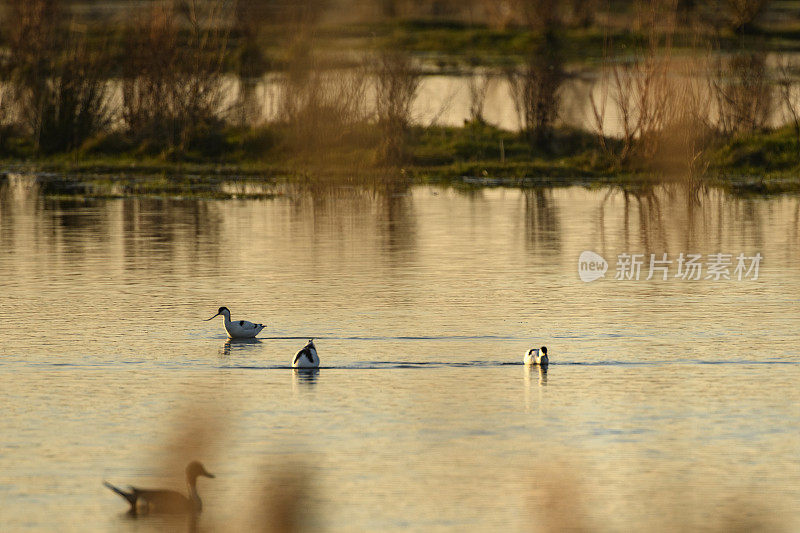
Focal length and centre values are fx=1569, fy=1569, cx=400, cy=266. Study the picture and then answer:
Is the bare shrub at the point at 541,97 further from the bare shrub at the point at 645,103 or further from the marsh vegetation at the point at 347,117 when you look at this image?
the bare shrub at the point at 645,103

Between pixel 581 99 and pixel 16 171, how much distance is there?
1892 cm

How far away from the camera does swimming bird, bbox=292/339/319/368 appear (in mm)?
13498

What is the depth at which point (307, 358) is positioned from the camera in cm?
1351

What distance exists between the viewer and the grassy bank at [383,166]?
33656 mm

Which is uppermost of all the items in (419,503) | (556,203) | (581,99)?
(581,99)

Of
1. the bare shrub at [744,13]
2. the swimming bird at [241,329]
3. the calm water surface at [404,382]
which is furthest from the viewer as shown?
the bare shrub at [744,13]

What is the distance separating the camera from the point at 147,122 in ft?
126

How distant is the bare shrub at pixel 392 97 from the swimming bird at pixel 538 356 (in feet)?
66.5

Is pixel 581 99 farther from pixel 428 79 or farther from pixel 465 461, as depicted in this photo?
pixel 465 461

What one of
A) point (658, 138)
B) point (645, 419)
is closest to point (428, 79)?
point (658, 138)

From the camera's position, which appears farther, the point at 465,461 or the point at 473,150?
the point at 473,150

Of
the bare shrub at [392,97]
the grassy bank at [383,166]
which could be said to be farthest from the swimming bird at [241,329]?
the bare shrub at [392,97]

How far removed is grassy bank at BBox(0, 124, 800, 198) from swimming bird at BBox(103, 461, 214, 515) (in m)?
22.6

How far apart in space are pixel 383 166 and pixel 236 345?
66.0ft
